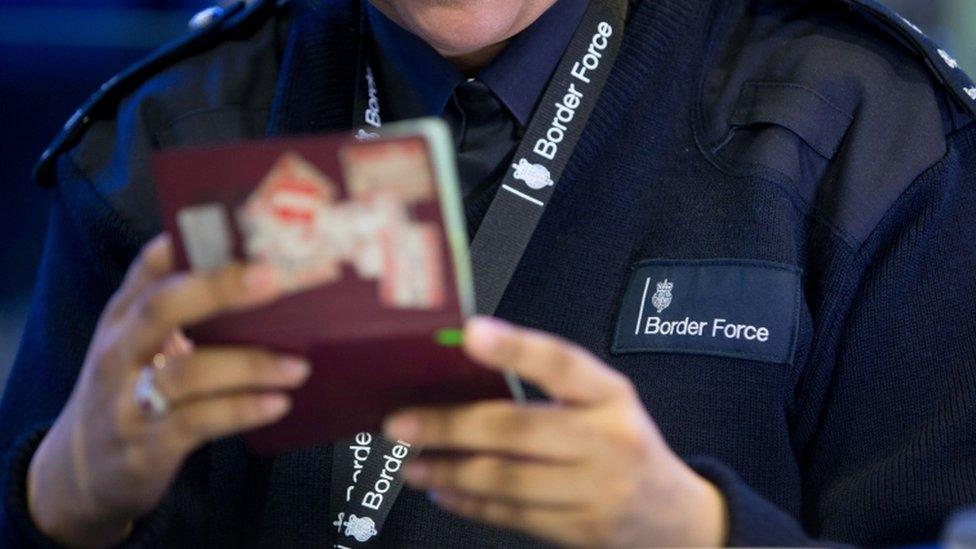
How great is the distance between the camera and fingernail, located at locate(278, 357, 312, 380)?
86 centimetres

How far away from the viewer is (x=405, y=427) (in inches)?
36.0

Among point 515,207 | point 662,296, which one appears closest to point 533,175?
point 515,207

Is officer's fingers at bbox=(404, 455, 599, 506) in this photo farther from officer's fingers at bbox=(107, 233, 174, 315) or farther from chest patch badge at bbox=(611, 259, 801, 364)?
chest patch badge at bbox=(611, 259, 801, 364)

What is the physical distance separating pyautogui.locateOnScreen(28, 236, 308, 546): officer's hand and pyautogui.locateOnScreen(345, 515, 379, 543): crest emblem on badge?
26 centimetres

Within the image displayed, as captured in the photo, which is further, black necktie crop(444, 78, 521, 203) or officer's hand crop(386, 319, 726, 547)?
black necktie crop(444, 78, 521, 203)

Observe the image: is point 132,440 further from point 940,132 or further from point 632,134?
point 940,132

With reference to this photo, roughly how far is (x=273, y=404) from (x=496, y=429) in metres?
0.15

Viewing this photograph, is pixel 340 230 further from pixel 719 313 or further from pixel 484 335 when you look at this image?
pixel 719 313

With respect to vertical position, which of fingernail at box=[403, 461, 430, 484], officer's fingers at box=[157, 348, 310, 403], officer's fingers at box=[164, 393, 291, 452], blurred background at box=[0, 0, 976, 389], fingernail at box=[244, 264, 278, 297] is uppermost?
fingernail at box=[244, 264, 278, 297]

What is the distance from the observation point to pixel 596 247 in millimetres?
1312

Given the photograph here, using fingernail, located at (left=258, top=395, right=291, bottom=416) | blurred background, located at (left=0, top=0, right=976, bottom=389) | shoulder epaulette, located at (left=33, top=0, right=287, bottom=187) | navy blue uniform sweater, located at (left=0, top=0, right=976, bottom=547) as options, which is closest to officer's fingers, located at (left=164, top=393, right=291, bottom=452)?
fingernail, located at (left=258, top=395, right=291, bottom=416)

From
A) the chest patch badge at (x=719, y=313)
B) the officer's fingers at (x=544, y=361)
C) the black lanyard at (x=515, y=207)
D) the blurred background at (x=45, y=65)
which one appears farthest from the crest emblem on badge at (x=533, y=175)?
the blurred background at (x=45, y=65)

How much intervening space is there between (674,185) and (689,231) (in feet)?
0.19

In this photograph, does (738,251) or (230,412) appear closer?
(230,412)
